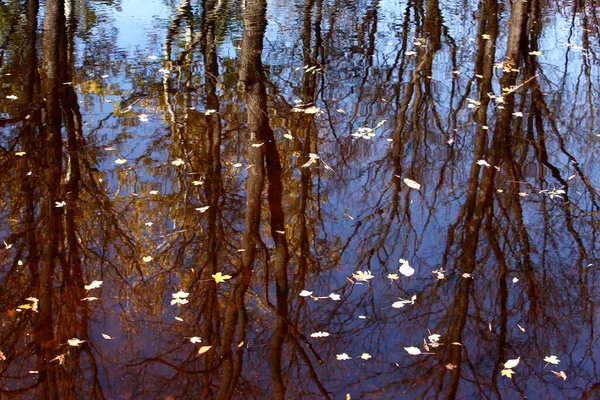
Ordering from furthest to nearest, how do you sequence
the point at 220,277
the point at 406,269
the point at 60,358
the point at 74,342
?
the point at 406,269
the point at 220,277
the point at 74,342
the point at 60,358

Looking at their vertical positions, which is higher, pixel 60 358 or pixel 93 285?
pixel 93 285

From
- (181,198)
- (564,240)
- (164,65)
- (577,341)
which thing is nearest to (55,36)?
(164,65)

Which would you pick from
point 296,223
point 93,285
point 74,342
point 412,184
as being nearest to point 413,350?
point 296,223

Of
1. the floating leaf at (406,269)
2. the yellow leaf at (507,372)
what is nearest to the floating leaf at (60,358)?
the floating leaf at (406,269)

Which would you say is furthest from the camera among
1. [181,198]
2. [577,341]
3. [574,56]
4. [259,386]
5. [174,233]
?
[574,56]

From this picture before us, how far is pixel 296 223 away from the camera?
6016 millimetres

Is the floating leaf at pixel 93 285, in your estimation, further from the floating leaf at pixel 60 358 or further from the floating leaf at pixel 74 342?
the floating leaf at pixel 60 358

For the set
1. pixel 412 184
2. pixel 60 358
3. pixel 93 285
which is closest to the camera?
pixel 60 358

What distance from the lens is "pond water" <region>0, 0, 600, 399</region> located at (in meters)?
4.26

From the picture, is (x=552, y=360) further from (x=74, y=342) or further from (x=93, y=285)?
(x=93, y=285)

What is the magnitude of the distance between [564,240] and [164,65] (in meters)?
7.18

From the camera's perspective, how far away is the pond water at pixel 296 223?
4.26 m

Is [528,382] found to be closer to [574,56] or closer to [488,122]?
[488,122]

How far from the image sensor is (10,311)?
4645mm
